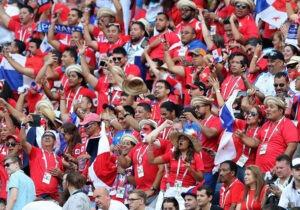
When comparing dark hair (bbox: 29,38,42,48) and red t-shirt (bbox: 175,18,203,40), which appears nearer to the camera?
red t-shirt (bbox: 175,18,203,40)

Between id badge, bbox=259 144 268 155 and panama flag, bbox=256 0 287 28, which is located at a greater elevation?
panama flag, bbox=256 0 287 28

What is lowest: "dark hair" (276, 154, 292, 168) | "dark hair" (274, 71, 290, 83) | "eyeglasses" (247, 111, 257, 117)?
"eyeglasses" (247, 111, 257, 117)

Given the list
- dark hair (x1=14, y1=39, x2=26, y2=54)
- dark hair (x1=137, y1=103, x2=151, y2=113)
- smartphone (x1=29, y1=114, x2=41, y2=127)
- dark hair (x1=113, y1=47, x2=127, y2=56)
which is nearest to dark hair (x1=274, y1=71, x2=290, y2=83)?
dark hair (x1=137, y1=103, x2=151, y2=113)

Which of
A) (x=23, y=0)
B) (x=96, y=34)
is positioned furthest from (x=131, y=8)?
(x=23, y=0)

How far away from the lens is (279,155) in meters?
15.2

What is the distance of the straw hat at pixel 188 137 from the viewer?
16062 millimetres

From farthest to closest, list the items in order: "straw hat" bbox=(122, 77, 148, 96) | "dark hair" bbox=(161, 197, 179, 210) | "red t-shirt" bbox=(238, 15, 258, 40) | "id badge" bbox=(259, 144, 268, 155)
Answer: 1. "red t-shirt" bbox=(238, 15, 258, 40)
2. "straw hat" bbox=(122, 77, 148, 96)
3. "id badge" bbox=(259, 144, 268, 155)
4. "dark hair" bbox=(161, 197, 179, 210)

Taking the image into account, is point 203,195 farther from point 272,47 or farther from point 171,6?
point 171,6

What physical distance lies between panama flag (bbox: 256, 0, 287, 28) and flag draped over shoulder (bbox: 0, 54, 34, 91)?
152 inches

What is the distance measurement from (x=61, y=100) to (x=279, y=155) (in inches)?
202

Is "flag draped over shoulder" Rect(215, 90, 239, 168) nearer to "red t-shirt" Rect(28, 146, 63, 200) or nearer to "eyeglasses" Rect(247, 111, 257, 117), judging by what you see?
"eyeglasses" Rect(247, 111, 257, 117)

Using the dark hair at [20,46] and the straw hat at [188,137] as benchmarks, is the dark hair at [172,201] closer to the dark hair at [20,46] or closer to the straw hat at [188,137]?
the straw hat at [188,137]

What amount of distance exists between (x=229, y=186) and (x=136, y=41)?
4626mm

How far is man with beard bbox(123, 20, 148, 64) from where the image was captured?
19.6 m
